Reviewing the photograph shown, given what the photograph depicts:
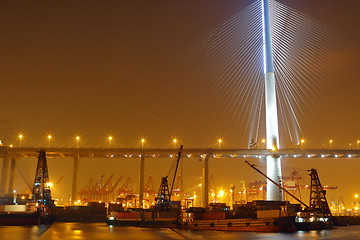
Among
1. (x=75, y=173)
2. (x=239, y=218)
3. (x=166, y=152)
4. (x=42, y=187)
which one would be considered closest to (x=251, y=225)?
(x=239, y=218)

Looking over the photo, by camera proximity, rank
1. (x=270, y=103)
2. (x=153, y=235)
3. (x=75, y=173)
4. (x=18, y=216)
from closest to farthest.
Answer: (x=153, y=235), (x=18, y=216), (x=270, y=103), (x=75, y=173)

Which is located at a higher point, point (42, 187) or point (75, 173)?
point (75, 173)

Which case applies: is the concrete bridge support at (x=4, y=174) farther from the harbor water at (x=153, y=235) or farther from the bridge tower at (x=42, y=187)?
the harbor water at (x=153, y=235)

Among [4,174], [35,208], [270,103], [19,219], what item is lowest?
[19,219]

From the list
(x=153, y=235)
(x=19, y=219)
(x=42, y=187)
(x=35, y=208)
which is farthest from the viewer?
(x=42, y=187)

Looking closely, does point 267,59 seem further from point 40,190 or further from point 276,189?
point 40,190

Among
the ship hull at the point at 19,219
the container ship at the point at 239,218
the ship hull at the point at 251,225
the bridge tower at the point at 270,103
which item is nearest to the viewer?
the ship hull at the point at 251,225

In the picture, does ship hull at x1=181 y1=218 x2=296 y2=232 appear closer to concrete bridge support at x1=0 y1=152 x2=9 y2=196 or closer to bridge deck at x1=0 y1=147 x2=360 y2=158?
bridge deck at x1=0 y1=147 x2=360 y2=158

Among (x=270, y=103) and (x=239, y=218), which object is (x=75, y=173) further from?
(x=239, y=218)

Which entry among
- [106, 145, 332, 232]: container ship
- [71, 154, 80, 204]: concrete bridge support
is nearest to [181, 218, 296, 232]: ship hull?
Answer: [106, 145, 332, 232]: container ship

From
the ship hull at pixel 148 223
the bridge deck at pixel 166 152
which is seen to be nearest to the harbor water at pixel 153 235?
the ship hull at pixel 148 223

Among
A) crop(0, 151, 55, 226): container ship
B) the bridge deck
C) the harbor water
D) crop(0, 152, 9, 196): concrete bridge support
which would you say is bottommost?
the harbor water

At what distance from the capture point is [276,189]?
77.2 m

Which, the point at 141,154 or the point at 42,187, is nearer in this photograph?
the point at 42,187
